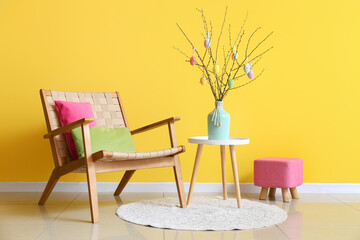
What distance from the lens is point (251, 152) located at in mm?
3998

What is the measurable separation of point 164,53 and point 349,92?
1.57 metres

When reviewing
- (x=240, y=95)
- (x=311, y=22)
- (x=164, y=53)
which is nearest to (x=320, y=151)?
(x=240, y=95)

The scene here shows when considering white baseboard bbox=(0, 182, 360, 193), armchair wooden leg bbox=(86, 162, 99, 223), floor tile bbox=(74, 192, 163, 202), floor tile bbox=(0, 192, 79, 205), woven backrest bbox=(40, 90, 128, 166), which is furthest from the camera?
white baseboard bbox=(0, 182, 360, 193)

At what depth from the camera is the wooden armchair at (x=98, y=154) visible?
9.09 feet

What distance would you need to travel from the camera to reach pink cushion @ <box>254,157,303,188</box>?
11.5 ft

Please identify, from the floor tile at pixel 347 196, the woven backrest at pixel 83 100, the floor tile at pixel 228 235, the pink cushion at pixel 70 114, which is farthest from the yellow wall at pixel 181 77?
the floor tile at pixel 228 235

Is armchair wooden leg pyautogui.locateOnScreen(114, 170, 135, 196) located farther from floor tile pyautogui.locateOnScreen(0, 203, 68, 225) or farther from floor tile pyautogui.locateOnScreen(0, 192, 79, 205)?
floor tile pyautogui.locateOnScreen(0, 203, 68, 225)

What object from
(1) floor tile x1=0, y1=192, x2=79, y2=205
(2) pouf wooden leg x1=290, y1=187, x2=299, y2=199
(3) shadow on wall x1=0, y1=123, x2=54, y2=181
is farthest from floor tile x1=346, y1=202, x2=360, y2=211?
(3) shadow on wall x1=0, y1=123, x2=54, y2=181

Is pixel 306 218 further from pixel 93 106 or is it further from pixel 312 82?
pixel 93 106

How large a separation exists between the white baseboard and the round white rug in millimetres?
492

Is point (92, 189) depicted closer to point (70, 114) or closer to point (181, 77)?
point (70, 114)

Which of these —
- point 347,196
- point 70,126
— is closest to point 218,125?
point 70,126

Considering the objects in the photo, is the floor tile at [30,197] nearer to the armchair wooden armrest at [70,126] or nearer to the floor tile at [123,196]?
the floor tile at [123,196]

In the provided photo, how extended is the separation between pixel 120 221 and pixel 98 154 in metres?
0.41
